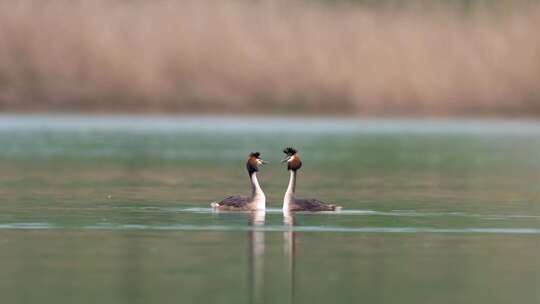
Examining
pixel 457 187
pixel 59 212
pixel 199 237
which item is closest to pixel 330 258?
pixel 199 237

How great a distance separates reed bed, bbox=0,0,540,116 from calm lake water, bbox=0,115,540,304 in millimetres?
10446

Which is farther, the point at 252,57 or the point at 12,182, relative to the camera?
the point at 252,57

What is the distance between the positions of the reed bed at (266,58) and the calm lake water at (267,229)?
34.3 ft

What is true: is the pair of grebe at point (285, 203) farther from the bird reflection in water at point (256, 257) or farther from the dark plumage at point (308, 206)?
the bird reflection in water at point (256, 257)

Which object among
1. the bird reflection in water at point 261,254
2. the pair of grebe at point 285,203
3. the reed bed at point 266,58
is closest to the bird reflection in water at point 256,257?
the bird reflection in water at point 261,254

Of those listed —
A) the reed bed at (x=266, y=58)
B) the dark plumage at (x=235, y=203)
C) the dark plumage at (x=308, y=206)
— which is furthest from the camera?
the reed bed at (x=266, y=58)

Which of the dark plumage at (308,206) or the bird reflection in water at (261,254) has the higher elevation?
the dark plumage at (308,206)

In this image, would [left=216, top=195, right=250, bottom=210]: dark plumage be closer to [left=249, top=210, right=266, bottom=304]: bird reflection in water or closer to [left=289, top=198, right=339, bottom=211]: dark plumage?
[left=249, top=210, right=266, bottom=304]: bird reflection in water

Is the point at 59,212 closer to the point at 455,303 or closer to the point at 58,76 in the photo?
the point at 455,303

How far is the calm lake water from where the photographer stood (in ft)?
35.8

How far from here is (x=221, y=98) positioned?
Result: 135ft

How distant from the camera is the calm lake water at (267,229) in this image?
1091cm

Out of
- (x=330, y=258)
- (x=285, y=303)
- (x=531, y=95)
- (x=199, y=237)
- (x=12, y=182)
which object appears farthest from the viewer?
(x=531, y=95)

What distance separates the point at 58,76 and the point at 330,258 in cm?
2828
